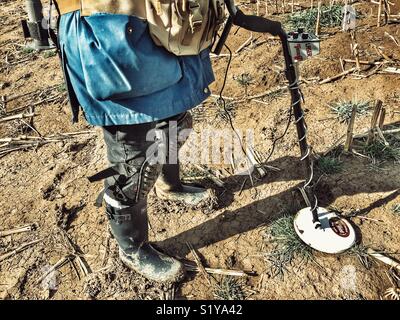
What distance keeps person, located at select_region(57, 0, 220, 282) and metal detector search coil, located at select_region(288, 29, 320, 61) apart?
0.52 meters

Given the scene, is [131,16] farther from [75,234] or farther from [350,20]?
[350,20]

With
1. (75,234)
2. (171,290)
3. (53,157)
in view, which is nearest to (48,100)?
(53,157)

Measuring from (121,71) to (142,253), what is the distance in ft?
4.32

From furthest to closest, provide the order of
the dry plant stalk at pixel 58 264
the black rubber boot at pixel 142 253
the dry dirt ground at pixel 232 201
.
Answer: the dry plant stalk at pixel 58 264
the dry dirt ground at pixel 232 201
the black rubber boot at pixel 142 253

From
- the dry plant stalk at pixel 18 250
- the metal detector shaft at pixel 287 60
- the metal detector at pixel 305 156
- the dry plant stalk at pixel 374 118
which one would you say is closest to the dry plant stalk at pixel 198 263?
the metal detector at pixel 305 156

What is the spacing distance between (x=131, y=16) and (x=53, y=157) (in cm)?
245

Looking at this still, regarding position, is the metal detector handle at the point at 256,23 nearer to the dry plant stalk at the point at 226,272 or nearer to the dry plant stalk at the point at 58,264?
the dry plant stalk at the point at 226,272

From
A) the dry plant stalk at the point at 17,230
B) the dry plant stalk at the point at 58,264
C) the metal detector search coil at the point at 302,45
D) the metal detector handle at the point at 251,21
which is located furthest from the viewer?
the dry plant stalk at the point at 17,230

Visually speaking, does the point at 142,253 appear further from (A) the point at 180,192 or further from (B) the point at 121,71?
(B) the point at 121,71

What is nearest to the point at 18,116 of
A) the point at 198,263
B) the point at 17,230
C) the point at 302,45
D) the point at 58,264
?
the point at 17,230

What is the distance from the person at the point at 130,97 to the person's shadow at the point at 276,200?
1.09 feet

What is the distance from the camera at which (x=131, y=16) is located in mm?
1841

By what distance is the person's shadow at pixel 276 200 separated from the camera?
3059mm
